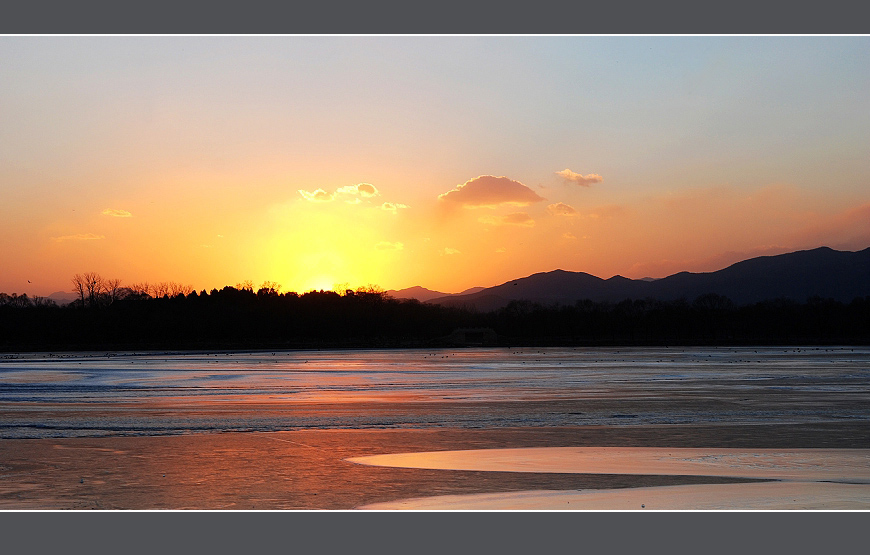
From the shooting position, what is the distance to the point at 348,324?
163500 mm

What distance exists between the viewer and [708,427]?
19531 millimetres

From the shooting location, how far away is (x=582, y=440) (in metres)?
17.3

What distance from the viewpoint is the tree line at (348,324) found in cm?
14238

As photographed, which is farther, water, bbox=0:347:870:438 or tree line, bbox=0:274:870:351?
tree line, bbox=0:274:870:351

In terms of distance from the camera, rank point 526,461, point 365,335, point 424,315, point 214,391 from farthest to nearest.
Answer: point 424,315 → point 365,335 → point 214,391 → point 526,461

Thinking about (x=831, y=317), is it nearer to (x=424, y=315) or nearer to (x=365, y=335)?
(x=424, y=315)

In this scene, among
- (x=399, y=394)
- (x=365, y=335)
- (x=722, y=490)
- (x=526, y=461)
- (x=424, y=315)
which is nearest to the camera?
(x=722, y=490)

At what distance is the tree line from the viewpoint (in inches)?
5605

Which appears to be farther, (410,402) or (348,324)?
(348,324)

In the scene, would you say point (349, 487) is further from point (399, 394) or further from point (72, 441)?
point (399, 394)

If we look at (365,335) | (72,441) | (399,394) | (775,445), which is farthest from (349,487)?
(365,335)

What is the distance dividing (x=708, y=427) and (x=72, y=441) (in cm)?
A: 1483

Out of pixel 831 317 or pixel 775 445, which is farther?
pixel 831 317

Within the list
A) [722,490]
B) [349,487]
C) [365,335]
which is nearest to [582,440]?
[722,490]
